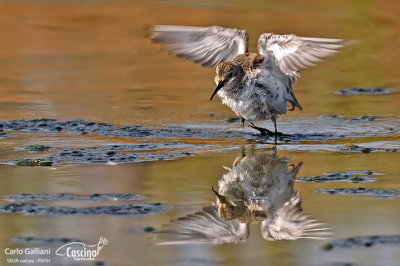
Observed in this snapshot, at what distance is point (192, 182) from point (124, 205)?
0.91 m

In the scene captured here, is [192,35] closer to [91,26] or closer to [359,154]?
[359,154]

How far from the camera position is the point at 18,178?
7285 millimetres

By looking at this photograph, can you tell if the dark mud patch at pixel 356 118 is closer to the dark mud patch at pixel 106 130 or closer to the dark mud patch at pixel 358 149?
the dark mud patch at pixel 106 130

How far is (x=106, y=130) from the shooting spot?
9.37m

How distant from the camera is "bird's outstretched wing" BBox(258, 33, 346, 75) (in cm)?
846

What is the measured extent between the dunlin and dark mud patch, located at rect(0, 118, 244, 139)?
17.6 inches

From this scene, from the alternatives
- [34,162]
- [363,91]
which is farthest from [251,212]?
[363,91]

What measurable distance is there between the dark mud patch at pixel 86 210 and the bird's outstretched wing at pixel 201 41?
3.05 m

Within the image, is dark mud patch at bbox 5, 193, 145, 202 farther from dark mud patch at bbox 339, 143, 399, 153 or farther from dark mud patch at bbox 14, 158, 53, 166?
dark mud patch at bbox 339, 143, 399, 153

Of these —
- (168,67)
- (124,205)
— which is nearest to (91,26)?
(168,67)

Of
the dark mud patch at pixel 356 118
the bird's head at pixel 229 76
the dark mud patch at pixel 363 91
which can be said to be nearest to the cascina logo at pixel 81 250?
the bird's head at pixel 229 76

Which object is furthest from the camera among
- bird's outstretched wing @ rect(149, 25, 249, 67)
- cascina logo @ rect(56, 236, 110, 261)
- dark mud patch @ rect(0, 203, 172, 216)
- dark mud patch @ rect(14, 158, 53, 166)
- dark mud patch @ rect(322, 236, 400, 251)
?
bird's outstretched wing @ rect(149, 25, 249, 67)

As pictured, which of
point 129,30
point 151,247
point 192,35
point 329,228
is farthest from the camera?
point 129,30

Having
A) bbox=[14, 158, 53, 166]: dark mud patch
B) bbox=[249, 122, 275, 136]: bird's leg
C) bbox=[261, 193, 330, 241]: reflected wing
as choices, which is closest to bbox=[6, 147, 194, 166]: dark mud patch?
bbox=[14, 158, 53, 166]: dark mud patch
